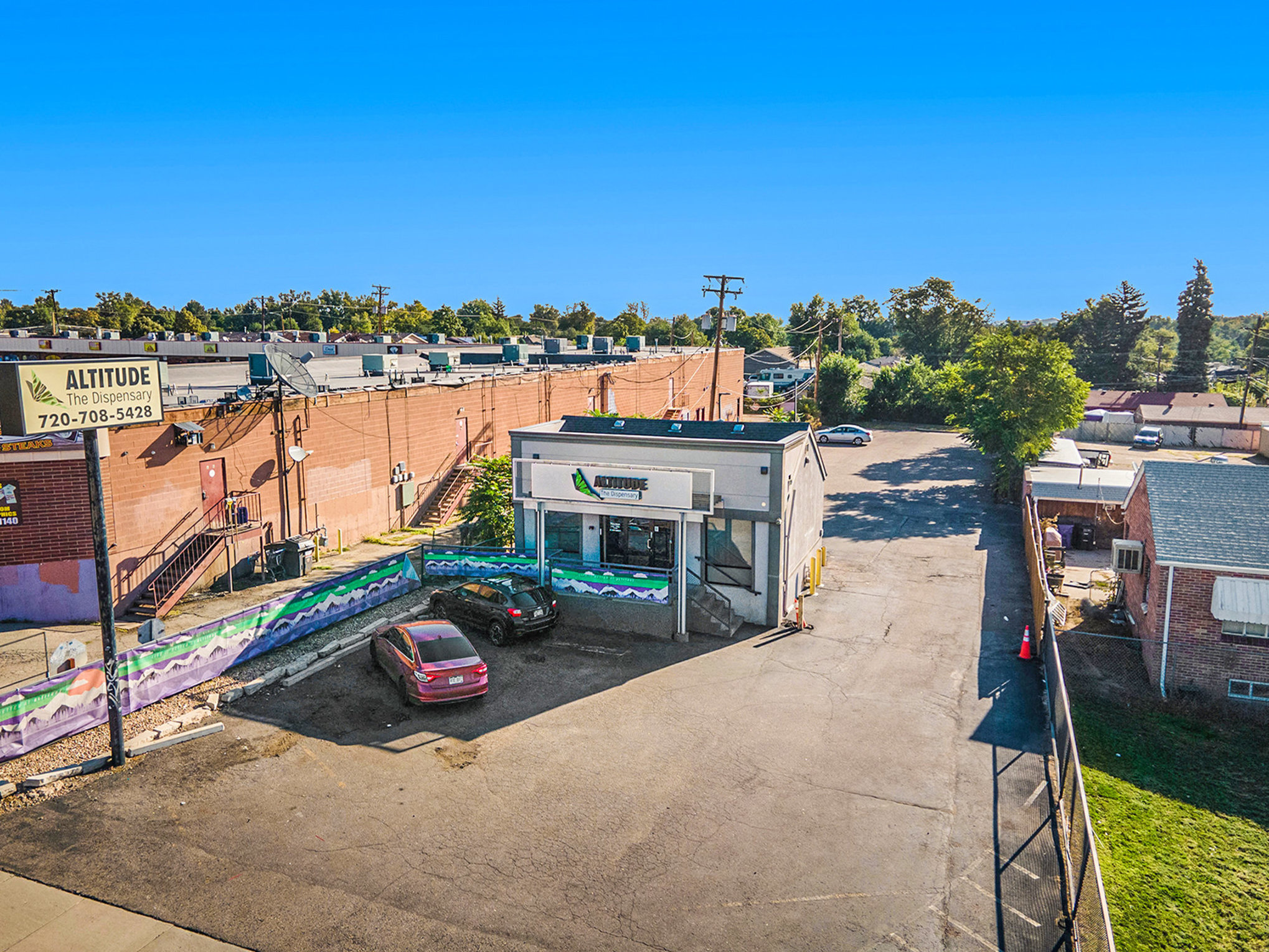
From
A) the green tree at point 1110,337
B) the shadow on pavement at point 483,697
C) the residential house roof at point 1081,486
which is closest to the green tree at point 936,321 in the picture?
the green tree at point 1110,337

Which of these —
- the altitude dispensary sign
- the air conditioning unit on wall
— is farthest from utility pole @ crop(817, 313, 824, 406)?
the altitude dispensary sign

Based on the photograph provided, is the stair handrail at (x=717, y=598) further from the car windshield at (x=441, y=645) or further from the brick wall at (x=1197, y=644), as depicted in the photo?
the brick wall at (x=1197, y=644)

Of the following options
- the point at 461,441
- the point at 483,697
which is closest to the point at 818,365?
the point at 461,441

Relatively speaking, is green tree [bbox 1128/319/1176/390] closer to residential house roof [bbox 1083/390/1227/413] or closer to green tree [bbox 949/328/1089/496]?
residential house roof [bbox 1083/390/1227/413]

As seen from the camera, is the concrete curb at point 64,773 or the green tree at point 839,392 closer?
the concrete curb at point 64,773

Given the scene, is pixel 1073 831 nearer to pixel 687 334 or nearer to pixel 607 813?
pixel 607 813

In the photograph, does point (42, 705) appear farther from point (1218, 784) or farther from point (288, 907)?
point (1218, 784)

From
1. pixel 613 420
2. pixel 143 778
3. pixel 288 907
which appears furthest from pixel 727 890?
pixel 613 420
